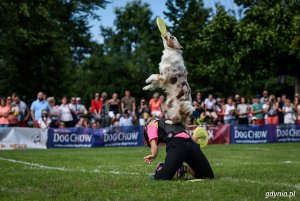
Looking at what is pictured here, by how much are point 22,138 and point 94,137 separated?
2.78 metres

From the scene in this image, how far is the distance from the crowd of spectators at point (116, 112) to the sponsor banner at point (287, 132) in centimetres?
76

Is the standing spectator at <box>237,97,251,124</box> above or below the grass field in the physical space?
above

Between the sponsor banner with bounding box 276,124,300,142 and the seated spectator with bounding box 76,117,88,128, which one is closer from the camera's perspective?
the seated spectator with bounding box 76,117,88,128

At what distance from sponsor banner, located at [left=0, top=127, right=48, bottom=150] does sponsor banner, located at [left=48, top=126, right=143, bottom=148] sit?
336 millimetres

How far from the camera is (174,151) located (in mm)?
8547

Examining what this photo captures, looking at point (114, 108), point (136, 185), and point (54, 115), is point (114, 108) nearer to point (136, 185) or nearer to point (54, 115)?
point (54, 115)

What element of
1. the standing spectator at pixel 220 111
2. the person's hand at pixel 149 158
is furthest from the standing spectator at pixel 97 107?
the person's hand at pixel 149 158

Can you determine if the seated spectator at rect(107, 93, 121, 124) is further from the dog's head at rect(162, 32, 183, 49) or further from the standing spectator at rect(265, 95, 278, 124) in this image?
the dog's head at rect(162, 32, 183, 49)

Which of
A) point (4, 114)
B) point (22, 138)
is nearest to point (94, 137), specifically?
point (22, 138)

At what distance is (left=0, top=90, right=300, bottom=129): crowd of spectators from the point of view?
21.7m

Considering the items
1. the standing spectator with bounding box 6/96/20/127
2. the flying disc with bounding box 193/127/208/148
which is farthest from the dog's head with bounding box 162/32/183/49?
the standing spectator with bounding box 6/96/20/127

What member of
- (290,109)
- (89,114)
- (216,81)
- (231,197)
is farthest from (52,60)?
(231,197)

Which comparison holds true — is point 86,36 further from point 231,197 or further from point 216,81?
point 231,197

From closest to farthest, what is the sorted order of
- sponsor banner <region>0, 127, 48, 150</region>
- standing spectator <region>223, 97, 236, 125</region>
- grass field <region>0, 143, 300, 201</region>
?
1. grass field <region>0, 143, 300, 201</region>
2. sponsor banner <region>0, 127, 48, 150</region>
3. standing spectator <region>223, 97, 236, 125</region>
